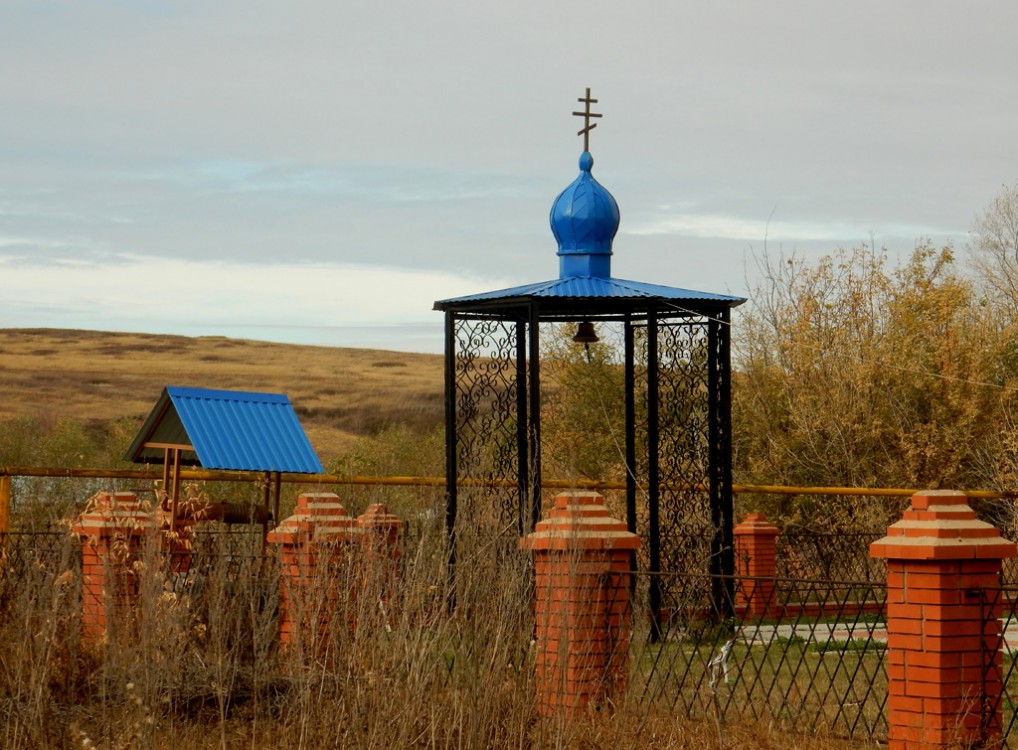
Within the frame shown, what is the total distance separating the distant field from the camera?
3928 centimetres

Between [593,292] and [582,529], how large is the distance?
342cm

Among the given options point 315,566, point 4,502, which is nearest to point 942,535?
point 315,566

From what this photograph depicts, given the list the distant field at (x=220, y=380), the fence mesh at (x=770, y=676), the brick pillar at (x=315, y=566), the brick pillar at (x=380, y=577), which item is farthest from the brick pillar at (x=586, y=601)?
the distant field at (x=220, y=380)

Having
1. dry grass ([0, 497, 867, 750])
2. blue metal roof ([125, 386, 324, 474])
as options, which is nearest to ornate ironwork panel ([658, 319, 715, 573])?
blue metal roof ([125, 386, 324, 474])

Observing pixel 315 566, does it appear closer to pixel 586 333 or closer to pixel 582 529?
pixel 582 529

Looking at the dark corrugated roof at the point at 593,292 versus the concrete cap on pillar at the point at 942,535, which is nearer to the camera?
the concrete cap on pillar at the point at 942,535

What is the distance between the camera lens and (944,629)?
5.66 meters

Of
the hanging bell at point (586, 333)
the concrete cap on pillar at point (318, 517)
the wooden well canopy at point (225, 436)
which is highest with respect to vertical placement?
the hanging bell at point (586, 333)

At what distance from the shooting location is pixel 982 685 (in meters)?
5.71

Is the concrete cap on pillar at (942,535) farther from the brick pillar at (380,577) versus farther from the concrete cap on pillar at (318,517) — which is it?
the concrete cap on pillar at (318,517)

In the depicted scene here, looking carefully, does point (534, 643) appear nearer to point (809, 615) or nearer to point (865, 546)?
point (809, 615)

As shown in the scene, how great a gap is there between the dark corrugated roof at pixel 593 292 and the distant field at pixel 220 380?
2459cm

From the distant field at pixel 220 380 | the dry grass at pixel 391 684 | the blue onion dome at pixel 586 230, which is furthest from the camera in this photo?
the distant field at pixel 220 380

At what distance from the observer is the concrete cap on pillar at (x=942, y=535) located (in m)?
5.67
